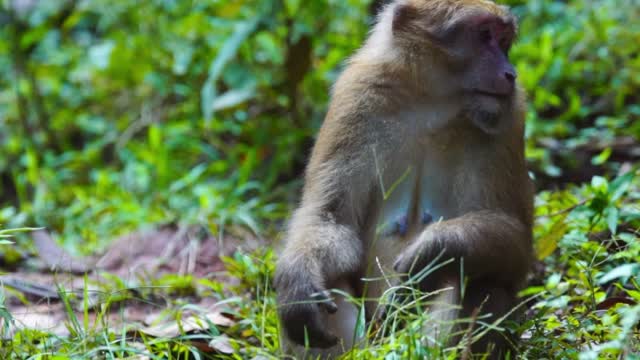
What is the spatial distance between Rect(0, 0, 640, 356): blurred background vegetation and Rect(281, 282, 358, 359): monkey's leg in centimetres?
186

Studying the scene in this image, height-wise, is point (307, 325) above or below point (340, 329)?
above

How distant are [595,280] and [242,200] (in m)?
3.33

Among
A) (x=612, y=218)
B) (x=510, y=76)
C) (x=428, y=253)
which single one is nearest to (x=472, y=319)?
(x=428, y=253)

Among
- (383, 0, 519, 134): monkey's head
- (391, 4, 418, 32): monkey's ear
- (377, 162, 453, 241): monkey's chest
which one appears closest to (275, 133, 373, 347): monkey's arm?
(377, 162, 453, 241): monkey's chest

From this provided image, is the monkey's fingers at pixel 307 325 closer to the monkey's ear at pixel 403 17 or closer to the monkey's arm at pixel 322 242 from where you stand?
the monkey's arm at pixel 322 242

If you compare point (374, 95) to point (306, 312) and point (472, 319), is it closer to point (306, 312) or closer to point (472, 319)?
point (306, 312)

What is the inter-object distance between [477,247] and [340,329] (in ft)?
2.25

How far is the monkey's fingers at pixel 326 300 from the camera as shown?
150 inches

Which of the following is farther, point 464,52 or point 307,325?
point 464,52

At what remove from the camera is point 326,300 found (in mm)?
3812

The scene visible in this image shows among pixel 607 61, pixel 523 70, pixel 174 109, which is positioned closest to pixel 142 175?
pixel 174 109

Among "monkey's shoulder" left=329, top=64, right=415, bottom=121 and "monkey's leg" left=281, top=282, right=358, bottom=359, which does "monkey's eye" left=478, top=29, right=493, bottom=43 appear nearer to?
"monkey's shoulder" left=329, top=64, right=415, bottom=121

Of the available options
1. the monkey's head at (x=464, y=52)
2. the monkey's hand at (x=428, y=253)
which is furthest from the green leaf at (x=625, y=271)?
the monkey's head at (x=464, y=52)

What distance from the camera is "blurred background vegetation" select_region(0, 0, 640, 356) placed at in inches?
266
